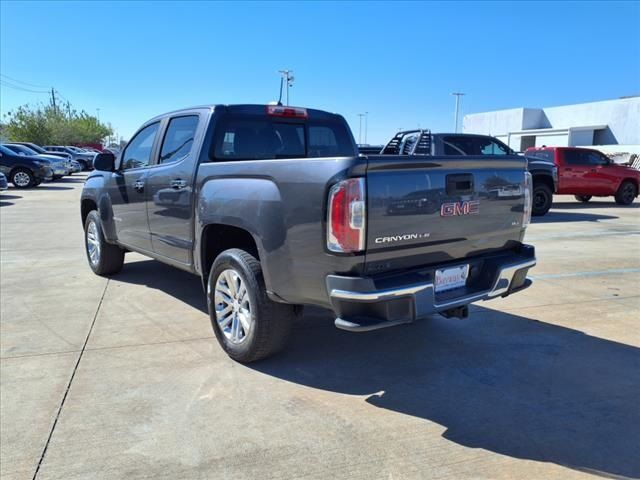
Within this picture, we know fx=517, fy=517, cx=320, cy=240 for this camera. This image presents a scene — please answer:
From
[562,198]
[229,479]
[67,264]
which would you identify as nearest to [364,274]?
[229,479]

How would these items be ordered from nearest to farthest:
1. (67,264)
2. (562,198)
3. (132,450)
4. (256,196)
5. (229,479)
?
(229,479)
(132,450)
(256,196)
(67,264)
(562,198)

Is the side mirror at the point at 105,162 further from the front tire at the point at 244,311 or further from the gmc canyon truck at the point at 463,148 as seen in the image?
the gmc canyon truck at the point at 463,148

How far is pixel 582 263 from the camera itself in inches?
304

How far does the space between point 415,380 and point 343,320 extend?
0.98m

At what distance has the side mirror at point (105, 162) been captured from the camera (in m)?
5.75

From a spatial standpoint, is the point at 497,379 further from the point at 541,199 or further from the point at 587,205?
the point at 587,205

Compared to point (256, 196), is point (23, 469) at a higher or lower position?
lower

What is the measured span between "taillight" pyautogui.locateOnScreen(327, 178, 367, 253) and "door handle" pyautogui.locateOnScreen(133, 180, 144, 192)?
2.83m

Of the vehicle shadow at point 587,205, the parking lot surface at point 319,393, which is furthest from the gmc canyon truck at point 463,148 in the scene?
the parking lot surface at point 319,393

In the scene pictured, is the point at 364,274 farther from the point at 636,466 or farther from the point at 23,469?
the point at 23,469

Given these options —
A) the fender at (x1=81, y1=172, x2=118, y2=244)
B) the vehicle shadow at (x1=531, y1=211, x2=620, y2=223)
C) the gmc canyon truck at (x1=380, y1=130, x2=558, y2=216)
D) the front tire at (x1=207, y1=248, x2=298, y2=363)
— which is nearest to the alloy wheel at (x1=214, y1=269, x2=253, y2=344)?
the front tire at (x1=207, y1=248, x2=298, y2=363)

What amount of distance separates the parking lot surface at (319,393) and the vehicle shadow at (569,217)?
759 centimetres

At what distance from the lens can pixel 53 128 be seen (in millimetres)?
58594

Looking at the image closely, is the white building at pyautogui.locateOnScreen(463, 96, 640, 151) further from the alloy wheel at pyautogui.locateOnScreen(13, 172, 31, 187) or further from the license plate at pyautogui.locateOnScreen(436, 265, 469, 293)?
the license plate at pyautogui.locateOnScreen(436, 265, 469, 293)
